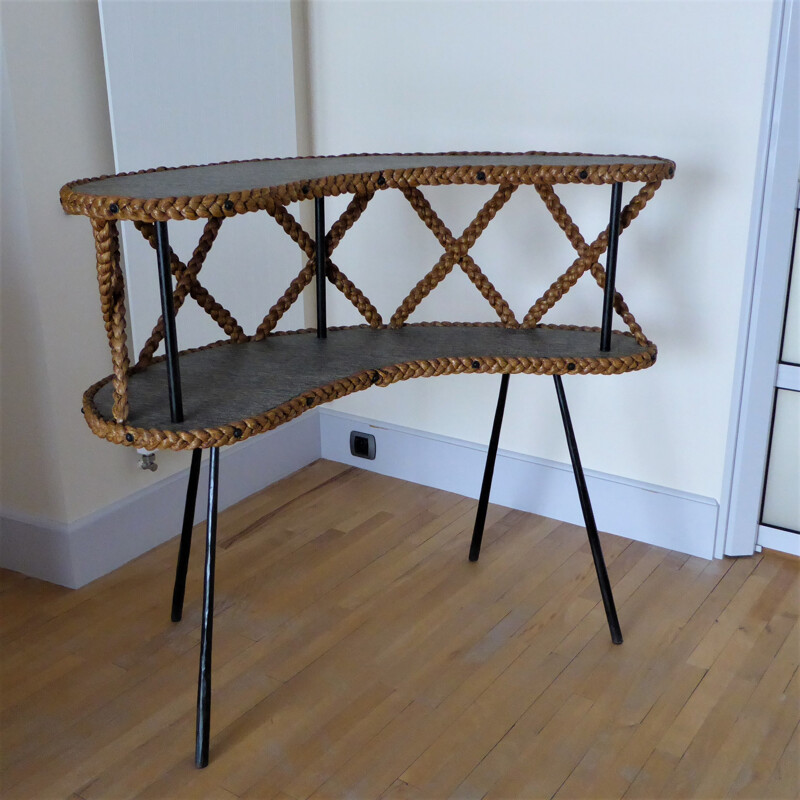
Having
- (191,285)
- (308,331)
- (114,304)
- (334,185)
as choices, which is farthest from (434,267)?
(114,304)

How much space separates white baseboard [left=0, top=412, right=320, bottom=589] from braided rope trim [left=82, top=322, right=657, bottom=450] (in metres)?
0.58

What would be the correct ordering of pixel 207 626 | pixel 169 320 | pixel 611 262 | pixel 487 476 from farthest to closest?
pixel 487 476, pixel 611 262, pixel 207 626, pixel 169 320

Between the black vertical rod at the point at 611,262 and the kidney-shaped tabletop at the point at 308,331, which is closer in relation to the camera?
the kidney-shaped tabletop at the point at 308,331

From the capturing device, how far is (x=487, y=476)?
2.31m

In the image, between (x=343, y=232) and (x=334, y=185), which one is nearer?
(x=334, y=185)

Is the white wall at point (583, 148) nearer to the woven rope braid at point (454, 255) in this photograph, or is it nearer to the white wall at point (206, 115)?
the white wall at point (206, 115)

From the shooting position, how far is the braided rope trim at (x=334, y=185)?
1437mm

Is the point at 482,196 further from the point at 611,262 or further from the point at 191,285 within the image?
the point at 191,285

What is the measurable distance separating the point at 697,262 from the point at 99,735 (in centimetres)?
165

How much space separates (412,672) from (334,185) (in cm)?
99

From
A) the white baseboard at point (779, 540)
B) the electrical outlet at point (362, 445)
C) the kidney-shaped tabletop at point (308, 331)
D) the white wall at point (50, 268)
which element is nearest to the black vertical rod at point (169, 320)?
the kidney-shaped tabletop at point (308, 331)

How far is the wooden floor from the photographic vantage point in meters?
1.68

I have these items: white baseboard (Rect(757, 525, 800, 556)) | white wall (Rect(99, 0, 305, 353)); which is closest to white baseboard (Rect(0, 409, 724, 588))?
white baseboard (Rect(757, 525, 800, 556))

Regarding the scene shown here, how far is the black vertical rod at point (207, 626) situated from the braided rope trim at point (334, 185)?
42cm
